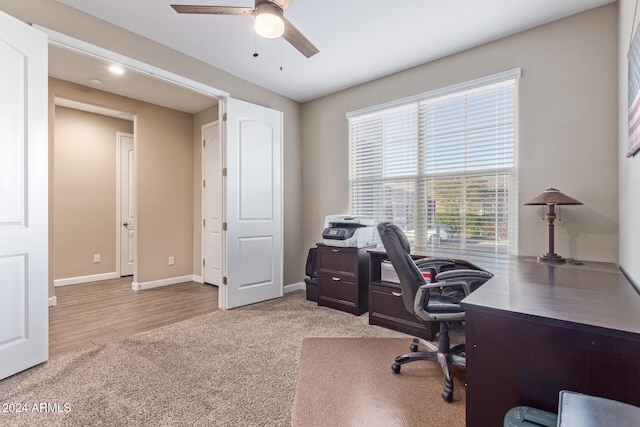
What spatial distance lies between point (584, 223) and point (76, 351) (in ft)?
13.7

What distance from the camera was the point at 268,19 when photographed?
1886mm

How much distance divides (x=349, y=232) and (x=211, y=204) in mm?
2478

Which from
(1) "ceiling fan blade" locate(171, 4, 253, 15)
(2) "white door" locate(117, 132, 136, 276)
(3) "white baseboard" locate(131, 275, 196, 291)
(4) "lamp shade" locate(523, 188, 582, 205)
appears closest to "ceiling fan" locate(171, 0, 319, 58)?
(1) "ceiling fan blade" locate(171, 4, 253, 15)

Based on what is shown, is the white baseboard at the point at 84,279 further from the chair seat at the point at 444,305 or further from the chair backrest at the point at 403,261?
the chair seat at the point at 444,305

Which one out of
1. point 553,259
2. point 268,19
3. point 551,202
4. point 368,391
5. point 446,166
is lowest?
point 368,391

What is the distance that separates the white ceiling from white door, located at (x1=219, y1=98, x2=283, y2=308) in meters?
0.62

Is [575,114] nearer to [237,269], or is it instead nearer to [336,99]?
[336,99]

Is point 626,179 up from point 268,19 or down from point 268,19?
down

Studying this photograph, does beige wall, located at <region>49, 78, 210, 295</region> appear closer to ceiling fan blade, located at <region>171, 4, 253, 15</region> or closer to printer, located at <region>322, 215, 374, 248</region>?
printer, located at <region>322, 215, 374, 248</region>

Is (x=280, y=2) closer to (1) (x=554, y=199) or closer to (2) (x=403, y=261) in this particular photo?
(2) (x=403, y=261)

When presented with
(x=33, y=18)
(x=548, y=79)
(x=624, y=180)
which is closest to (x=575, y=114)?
(x=548, y=79)

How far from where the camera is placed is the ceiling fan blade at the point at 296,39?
6.66ft

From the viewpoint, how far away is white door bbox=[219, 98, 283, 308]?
3.52 metres

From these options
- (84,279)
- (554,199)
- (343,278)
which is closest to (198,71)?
(343,278)
